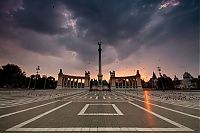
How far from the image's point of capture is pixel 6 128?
8.29m

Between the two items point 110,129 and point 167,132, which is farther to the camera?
point 110,129

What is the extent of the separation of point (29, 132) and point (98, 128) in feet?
9.90

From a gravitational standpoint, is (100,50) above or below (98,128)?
above

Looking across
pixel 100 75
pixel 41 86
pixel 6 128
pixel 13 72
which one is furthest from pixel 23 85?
pixel 6 128

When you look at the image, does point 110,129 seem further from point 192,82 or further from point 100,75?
point 192,82

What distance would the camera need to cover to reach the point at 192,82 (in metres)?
147

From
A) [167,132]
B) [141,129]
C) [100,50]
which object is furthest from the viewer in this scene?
[100,50]

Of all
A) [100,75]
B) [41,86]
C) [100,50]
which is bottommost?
[41,86]

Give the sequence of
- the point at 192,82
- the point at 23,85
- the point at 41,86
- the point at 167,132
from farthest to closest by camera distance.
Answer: the point at 192,82 → the point at 23,85 → the point at 41,86 → the point at 167,132

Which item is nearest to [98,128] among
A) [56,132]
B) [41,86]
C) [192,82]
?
[56,132]

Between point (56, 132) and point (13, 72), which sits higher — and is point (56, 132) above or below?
below

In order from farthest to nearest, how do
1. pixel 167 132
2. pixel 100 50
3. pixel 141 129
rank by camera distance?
pixel 100 50
pixel 141 129
pixel 167 132

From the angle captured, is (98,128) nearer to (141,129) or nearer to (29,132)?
(141,129)

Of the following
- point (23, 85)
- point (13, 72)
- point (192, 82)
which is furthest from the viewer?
point (192, 82)
